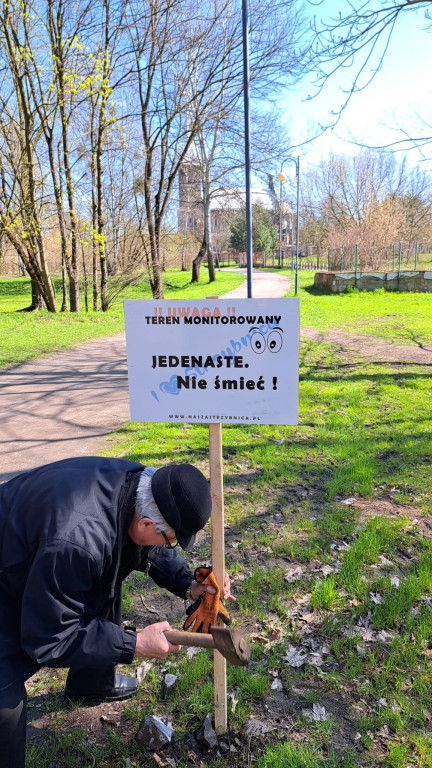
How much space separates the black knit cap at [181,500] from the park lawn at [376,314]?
9.74 m

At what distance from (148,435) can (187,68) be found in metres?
15.9

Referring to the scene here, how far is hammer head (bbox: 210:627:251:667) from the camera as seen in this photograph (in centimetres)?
178

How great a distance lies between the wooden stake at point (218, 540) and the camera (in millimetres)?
2068

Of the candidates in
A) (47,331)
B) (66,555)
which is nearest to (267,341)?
(66,555)

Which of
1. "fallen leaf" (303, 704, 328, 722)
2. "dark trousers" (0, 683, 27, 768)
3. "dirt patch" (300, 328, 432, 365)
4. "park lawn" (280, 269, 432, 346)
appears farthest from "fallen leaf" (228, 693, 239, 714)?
"park lawn" (280, 269, 432, 346)

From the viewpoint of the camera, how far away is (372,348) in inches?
400

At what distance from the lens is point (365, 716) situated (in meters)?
2.14

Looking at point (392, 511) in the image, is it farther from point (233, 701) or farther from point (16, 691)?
point (16, 691)

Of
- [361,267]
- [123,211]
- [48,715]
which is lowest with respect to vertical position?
[48,715]

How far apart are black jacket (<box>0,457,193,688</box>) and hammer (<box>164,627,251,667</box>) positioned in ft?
0.56

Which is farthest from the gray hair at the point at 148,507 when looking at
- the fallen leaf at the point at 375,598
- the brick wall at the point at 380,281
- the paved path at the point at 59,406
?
the brick wall at the point at 380,281

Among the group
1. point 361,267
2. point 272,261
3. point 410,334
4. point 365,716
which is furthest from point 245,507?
point 272,261

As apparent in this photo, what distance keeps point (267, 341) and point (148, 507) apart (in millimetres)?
795

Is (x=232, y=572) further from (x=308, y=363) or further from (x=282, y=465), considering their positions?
(x=308, y=363)
